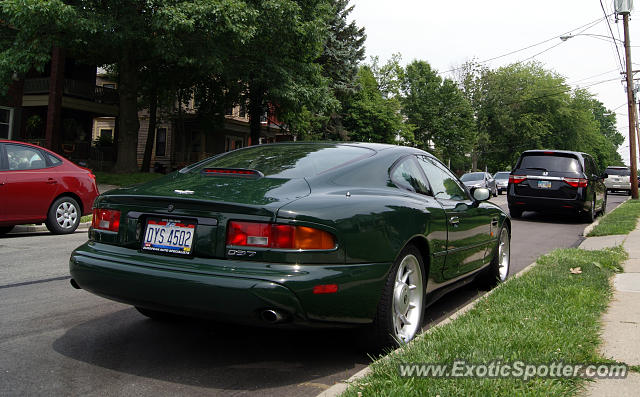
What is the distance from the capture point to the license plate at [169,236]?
318 cm

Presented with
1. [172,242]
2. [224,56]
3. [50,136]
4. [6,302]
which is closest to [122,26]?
[224,56]

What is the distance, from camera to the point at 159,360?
3.39 m

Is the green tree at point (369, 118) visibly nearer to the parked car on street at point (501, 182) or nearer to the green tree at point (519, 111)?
the parked car on street at point (501, 182)

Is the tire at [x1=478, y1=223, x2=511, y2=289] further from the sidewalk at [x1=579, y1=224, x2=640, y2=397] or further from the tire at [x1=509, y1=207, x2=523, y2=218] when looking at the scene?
the tire at [x1=509, y1=207, x2=523, y2=218]

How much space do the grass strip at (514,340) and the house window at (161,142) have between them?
3328cm

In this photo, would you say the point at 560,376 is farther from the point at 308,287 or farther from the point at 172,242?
the point at 172,242

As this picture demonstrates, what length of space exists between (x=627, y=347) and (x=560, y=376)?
900 mm

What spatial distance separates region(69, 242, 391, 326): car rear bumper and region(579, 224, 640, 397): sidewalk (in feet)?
4.22

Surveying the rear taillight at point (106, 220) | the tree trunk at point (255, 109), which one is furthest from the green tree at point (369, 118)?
the rear taillight at point (106, 220)

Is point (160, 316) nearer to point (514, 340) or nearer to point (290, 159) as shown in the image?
point (290, 159)

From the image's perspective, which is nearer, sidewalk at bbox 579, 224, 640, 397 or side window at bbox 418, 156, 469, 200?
sidewalk at bbox 579, 224, 640, 397

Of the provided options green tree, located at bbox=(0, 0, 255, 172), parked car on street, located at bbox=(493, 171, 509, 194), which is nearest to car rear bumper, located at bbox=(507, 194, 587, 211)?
green tree, located at bbox=(0, 0, 255, 172)

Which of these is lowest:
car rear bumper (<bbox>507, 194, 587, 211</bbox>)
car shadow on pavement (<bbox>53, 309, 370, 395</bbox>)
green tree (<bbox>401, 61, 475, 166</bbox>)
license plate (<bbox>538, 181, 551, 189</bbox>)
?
car shadow on pavement (<bbox>53, 309, 370, 395</bbox>)

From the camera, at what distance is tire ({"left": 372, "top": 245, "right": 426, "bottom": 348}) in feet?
11.0
